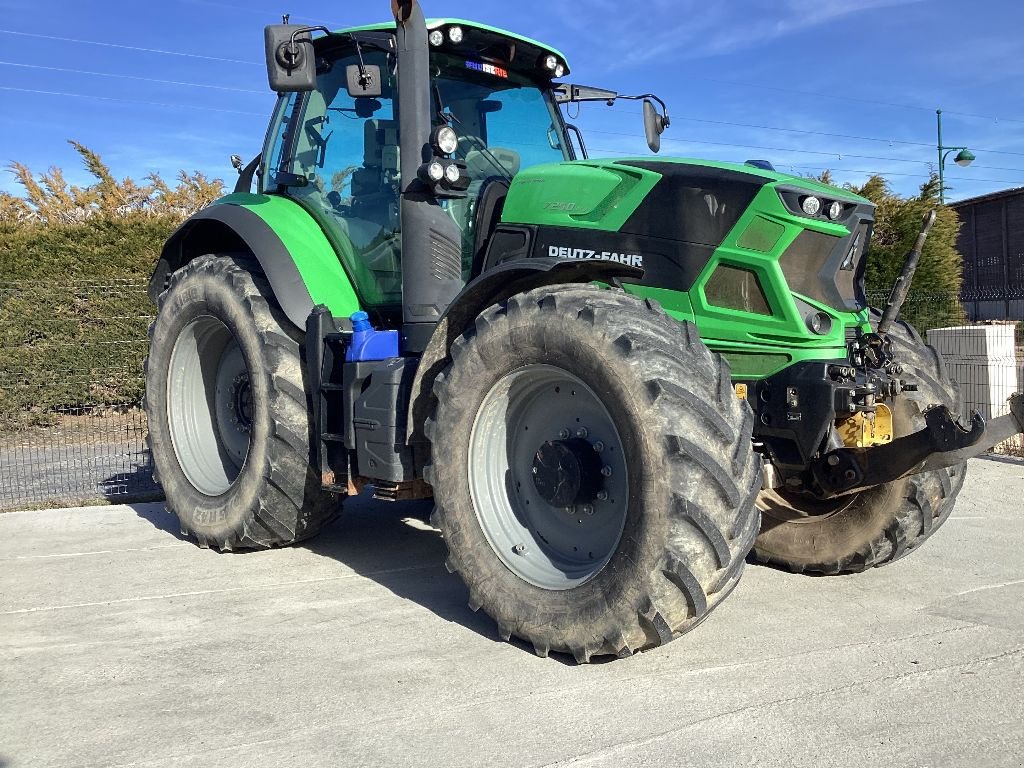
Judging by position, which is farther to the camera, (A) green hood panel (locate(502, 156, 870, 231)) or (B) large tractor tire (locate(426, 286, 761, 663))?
(A) green hood panel (locate(502, 156, 870, 231))

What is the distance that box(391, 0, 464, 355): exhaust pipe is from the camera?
470cm

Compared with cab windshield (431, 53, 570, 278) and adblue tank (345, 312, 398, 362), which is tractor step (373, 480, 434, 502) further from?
cab windshield (431, 53, 570, 278)

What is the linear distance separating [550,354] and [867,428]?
1.41 m

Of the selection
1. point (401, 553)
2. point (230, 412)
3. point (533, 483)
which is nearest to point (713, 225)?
point (533, 483)

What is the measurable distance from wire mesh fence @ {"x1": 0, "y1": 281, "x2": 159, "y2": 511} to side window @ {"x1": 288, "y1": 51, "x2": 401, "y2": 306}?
162 inches

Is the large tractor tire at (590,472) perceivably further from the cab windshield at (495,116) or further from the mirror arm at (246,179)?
the mirror arm at (246,179)

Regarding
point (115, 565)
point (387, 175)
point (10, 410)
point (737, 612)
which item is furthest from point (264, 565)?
point (10, 410)

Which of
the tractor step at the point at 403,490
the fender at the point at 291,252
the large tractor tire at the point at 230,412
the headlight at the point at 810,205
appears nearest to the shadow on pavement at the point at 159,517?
the large tractor tire at the point at 230,412

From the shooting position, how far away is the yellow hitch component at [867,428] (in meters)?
4.05

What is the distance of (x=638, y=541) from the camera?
339 centimetres

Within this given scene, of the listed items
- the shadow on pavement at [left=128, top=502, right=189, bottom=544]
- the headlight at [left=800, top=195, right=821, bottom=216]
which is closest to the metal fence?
the shadow on pavement at [left=128, top=502, right=189, bottom=544]

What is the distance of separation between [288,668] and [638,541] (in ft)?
4.73

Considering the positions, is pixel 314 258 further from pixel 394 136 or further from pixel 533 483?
pixel 533 483

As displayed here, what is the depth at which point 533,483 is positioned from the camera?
4109 mm
